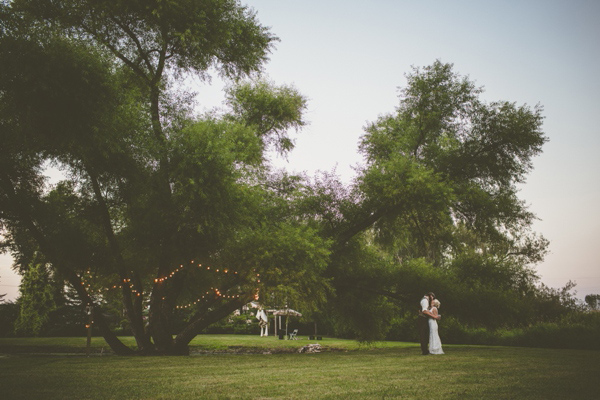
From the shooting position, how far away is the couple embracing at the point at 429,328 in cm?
1384

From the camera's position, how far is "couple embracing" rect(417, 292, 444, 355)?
13.8 m

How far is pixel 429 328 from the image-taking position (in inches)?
558

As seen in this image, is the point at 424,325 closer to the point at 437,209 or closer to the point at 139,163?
the point at 437,209

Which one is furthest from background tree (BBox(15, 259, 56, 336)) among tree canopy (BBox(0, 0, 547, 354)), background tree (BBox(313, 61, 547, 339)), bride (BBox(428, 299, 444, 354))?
bride (BBox(428, 299, 444, 354))

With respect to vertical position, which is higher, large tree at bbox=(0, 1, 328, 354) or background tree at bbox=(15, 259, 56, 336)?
large tree at bbox=(0, 1, 328, 354)

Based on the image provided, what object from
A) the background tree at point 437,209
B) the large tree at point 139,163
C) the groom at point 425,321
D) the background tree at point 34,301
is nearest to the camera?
the large tree at point 139,163

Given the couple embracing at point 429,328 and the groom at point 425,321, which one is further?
the groom at point 425,321

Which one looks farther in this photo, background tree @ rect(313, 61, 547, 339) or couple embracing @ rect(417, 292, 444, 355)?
background tree @ rect(313, 61, 547, 339)

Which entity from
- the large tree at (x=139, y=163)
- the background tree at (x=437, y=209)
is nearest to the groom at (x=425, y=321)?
the large tree at (x=139, y=163)

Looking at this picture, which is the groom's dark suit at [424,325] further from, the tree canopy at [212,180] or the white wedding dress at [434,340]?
the tree canopy at [212,180]

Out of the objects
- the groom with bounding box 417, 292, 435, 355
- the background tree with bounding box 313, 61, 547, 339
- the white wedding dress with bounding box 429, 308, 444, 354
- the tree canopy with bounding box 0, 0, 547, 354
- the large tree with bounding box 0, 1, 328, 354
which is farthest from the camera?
the background tree with bounding box 313, 61, 547, 339

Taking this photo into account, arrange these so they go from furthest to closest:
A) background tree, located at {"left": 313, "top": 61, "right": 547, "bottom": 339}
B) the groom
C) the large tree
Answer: background tree, located at {"left": 313, "top": 61, "right": 547, "bottom": 339} < the groom < the large tree

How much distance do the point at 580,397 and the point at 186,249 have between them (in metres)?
13.4

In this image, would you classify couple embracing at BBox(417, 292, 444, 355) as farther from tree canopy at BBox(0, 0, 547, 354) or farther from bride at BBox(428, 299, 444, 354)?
tree canopy at BBox(0, 0, 547, 354)
